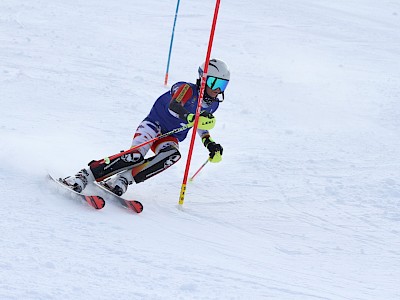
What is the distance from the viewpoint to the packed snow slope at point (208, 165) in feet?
12.6

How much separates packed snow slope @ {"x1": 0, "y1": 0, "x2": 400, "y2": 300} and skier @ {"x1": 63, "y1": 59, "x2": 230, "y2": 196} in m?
0.33

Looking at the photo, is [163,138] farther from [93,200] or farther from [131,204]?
[93,200]

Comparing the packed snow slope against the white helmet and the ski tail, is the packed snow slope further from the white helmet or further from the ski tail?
the white helmet

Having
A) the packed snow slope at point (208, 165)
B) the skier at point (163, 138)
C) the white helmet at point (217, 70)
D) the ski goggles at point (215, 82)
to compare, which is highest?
the white helmet at point (217, 70)

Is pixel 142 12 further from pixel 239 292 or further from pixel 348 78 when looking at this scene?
pixel 239 292

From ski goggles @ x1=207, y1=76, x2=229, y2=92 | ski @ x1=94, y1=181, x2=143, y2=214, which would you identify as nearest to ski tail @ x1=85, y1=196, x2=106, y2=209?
ski @ x1=94, y1=181, x2=143, y2=214

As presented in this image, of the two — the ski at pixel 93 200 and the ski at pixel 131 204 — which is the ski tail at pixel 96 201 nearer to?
the ski at pixel 93 200

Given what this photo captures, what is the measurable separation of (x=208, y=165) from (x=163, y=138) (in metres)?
1.43

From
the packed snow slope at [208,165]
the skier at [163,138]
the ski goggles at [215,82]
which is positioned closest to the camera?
the packed snow slope at [208,165]

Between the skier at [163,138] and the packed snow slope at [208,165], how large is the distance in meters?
0.33

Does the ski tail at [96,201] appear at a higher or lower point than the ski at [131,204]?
higher

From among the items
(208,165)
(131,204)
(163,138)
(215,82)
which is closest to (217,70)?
(215,82)

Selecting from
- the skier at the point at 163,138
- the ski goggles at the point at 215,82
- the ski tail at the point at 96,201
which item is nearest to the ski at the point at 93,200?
the ski tail at the point at 96,201

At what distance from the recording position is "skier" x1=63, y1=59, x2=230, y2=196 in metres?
5.14
